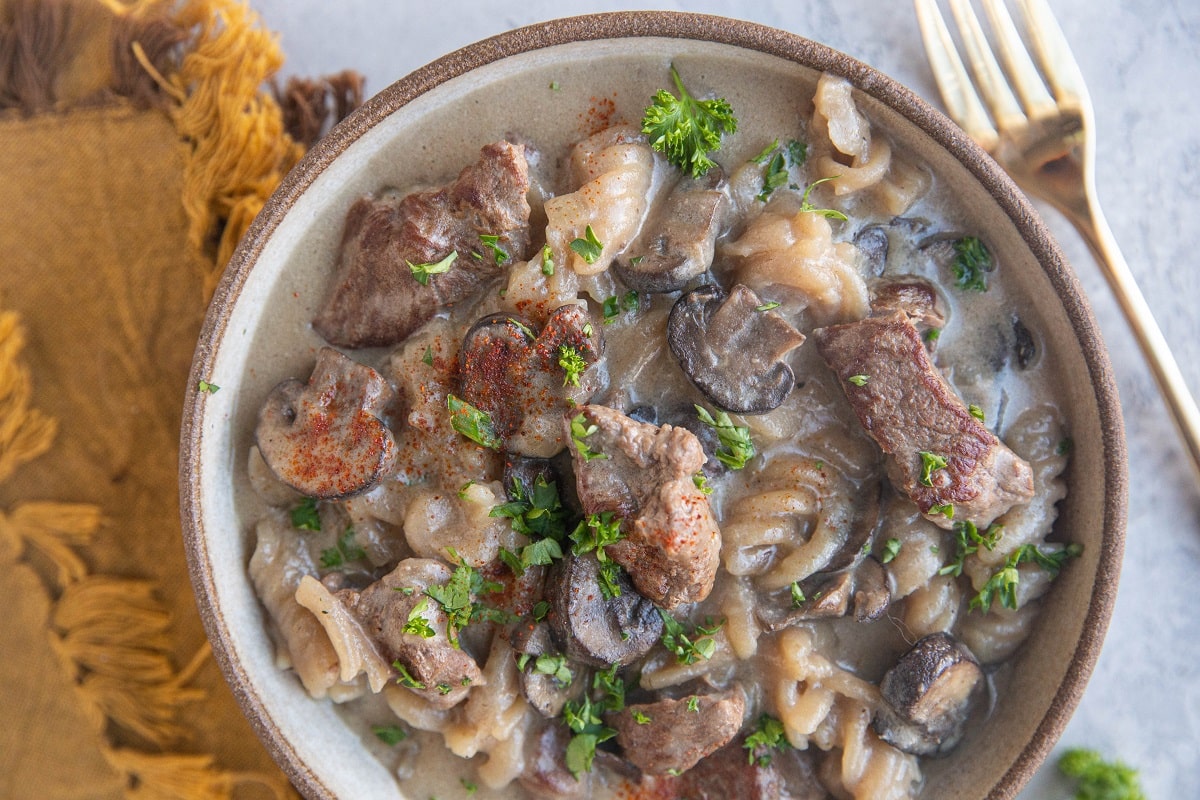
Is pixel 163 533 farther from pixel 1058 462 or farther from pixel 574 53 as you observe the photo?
pixel 1058 462

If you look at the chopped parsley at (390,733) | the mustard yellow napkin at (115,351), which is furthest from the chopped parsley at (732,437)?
the mustard yellow napkin at (115,351)

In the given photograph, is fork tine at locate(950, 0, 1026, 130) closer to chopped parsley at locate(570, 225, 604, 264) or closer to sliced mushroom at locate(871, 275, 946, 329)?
sliced mushroom at locate(871, 275, 946, 329)

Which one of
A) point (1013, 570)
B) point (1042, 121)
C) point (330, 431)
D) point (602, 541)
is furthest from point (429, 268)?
point (1042, 121)

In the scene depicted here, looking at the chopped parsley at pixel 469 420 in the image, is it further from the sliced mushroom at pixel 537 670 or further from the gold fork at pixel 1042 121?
the gold fork at pixel 1042 121

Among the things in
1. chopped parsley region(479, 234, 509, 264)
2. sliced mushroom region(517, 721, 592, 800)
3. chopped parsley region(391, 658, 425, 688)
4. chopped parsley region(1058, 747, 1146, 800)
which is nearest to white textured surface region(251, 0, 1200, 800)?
chopped parsley region(1058, 747, 1146, 800)

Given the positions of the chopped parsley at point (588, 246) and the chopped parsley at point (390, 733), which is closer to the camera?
the chopped parsley at point (588, 246)

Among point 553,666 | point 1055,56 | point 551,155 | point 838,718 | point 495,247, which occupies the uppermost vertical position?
point 1055,56

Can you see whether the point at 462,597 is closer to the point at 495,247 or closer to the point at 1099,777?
the point at 495,247
